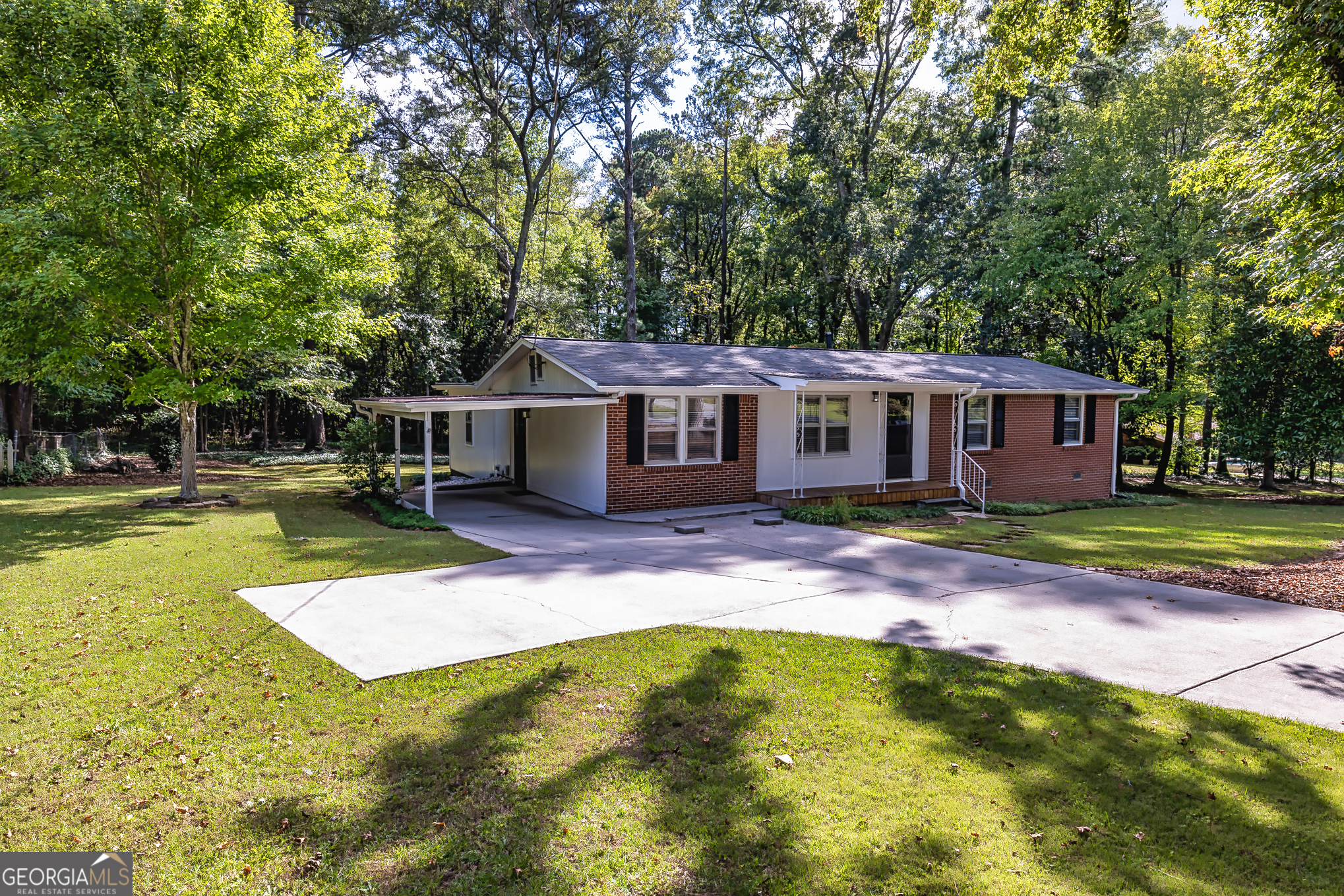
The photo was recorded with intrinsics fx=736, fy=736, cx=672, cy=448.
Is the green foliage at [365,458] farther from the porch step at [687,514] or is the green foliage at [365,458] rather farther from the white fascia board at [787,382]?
the white fascia board at [787,382]

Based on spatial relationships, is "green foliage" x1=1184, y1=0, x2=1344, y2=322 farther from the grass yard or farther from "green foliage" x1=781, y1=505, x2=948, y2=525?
the grass yard

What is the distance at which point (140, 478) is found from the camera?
18609mm

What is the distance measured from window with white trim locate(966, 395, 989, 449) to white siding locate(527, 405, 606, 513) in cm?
938

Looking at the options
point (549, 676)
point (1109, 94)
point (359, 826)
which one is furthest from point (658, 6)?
point (359, 826)

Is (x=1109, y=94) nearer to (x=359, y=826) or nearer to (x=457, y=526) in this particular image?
(x=457, y=526)

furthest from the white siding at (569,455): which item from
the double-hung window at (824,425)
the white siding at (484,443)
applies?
the double-hung window at (824,425)

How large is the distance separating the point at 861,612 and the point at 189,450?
1331 cm

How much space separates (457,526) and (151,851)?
9180 millimetres

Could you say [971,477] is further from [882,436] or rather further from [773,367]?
[773,367]

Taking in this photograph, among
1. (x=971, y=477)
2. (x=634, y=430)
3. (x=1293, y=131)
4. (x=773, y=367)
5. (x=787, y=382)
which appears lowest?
(x=971, y=477)

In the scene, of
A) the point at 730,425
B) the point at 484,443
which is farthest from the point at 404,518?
the point at 484,443

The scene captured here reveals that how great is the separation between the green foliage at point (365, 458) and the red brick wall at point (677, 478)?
4524 mm

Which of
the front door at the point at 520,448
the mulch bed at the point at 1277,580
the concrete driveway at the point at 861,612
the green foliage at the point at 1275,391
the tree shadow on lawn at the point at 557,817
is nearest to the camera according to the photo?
the tree shadow on lawn at the point at 557,817

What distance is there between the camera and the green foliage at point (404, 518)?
1192 centimetres
